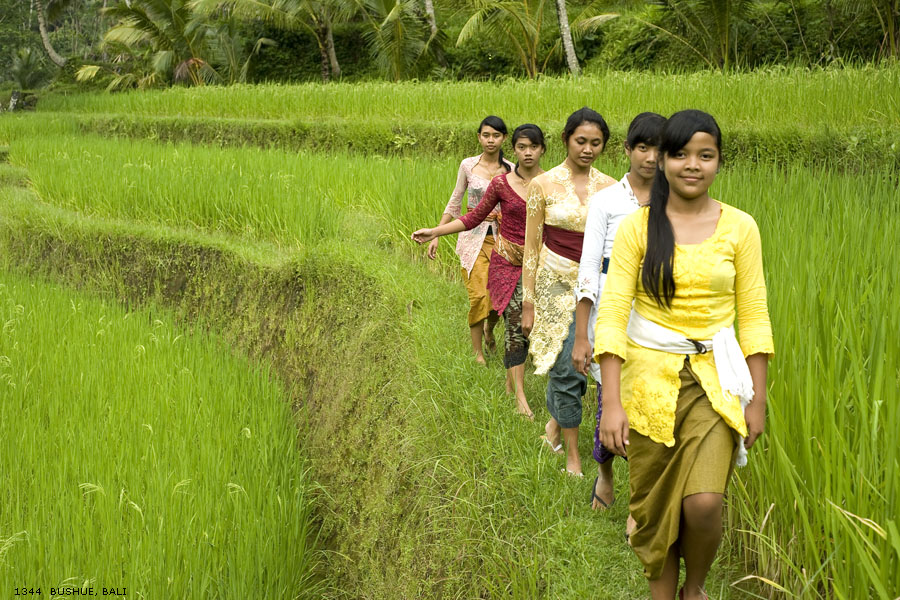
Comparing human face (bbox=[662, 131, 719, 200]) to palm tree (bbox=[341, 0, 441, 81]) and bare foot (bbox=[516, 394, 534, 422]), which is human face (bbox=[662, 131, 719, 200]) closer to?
bare foot (bbox=[516, 394, 534, 422])

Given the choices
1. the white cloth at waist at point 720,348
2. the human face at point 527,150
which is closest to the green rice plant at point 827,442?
the white cloth at waist at point 720,348

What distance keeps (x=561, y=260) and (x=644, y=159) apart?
0.64 metres

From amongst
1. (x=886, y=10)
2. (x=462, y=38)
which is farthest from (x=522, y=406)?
(x=462, y=38)

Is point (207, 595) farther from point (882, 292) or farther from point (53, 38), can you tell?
point (53, 38)

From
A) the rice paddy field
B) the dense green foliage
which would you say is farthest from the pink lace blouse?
the dense green foliage

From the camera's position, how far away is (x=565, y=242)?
9.91 ft

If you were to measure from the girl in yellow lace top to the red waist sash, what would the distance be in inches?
40.1

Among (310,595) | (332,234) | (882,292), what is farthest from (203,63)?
(882,292)

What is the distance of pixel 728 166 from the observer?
6.02 m

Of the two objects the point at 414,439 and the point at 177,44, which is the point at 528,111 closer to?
the point at 414,439

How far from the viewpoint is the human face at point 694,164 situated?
185cm

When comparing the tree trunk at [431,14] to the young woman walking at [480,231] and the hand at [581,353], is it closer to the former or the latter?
the young woman walking at [480,231]

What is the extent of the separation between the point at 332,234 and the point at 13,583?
3.66 metres

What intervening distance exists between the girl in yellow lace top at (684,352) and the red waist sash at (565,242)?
102 cm
